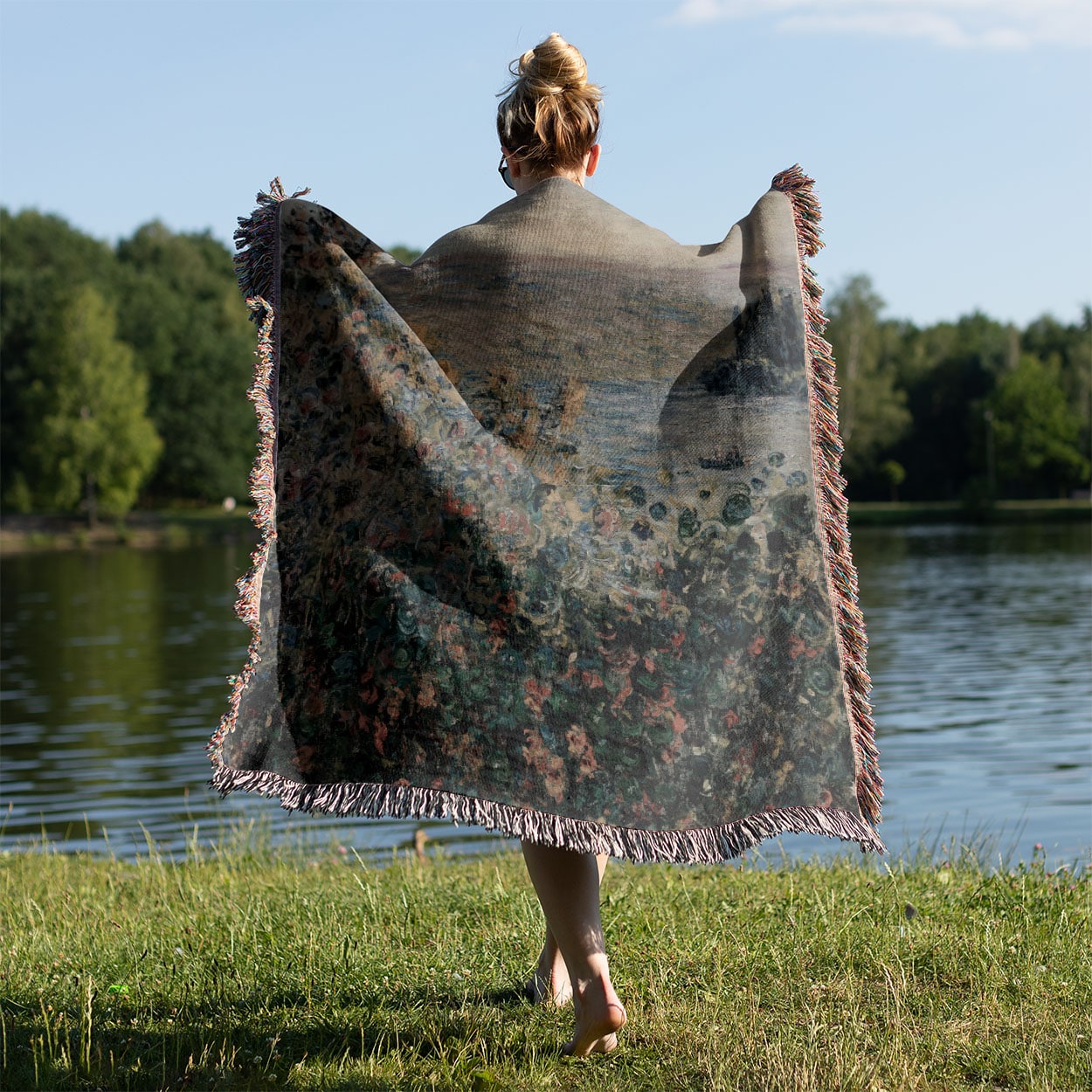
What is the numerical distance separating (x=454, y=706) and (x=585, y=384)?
31.2 inches

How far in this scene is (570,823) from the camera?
288 cm

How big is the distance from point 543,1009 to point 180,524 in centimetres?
5055

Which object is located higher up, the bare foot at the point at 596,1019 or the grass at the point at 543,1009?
the bare foot at the point at 596,1019

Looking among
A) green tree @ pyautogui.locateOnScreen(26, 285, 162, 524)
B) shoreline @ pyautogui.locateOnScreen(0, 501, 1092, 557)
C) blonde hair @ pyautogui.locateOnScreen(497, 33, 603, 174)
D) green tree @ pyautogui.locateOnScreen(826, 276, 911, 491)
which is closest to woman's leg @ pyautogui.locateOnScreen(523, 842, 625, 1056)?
blonde hair @ pyautogui.locateOnScreen(497, 33, 603, 174)

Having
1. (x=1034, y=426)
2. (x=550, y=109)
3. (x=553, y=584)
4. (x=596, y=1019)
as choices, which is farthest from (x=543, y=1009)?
(x=1034, y=426)

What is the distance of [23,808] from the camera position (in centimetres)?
1030

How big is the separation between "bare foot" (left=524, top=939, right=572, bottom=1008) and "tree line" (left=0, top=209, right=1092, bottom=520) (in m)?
48.2

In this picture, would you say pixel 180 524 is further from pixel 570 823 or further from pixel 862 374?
pixel 570 823

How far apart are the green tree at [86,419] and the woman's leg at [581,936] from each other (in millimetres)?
48452

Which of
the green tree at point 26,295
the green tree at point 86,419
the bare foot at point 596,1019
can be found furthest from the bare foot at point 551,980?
the green tree at point 26,295

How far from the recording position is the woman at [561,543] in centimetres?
292

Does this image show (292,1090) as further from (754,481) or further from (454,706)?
(754,481)

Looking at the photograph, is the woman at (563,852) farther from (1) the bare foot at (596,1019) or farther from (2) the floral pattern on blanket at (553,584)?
(2) the floral pattern on blanket at (553,584)

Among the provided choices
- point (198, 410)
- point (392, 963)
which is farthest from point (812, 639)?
point (198, 410)
